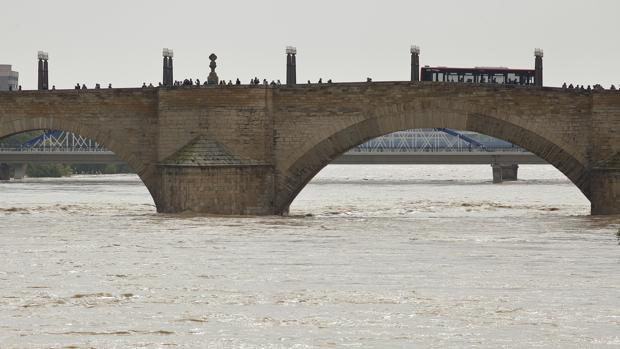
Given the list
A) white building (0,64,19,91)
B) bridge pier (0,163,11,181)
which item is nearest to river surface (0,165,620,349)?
bridge pier (0,163,11,181)

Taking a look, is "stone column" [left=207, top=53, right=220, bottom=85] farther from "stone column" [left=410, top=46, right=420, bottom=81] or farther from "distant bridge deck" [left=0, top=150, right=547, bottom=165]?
"distant bridge deck" [left=0, top=150, right=547, bottom=165]

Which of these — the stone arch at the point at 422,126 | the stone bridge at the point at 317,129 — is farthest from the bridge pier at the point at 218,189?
the stone arch at the point at 422,126

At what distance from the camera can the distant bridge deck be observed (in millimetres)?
96875

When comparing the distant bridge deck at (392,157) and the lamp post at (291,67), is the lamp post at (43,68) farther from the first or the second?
the distant bridge deck at (392,157)

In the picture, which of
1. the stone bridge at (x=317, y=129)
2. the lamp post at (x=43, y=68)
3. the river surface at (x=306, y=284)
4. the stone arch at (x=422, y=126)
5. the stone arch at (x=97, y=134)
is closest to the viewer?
the river surface at (x=306, y=284)

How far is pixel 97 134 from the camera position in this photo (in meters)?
49.0

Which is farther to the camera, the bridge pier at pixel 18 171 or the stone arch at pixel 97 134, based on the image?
the bridge pier at pixel 18 171

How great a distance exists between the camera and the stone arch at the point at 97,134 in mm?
48531

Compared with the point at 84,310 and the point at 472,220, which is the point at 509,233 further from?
the point at 84,310

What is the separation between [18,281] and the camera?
27.0 m

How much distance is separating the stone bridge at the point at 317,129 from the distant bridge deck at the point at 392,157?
4797cm

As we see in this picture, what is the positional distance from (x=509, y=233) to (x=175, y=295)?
16.9m

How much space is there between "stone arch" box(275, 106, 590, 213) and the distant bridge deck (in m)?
47.8

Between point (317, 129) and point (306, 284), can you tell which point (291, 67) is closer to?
point (317, 129)
